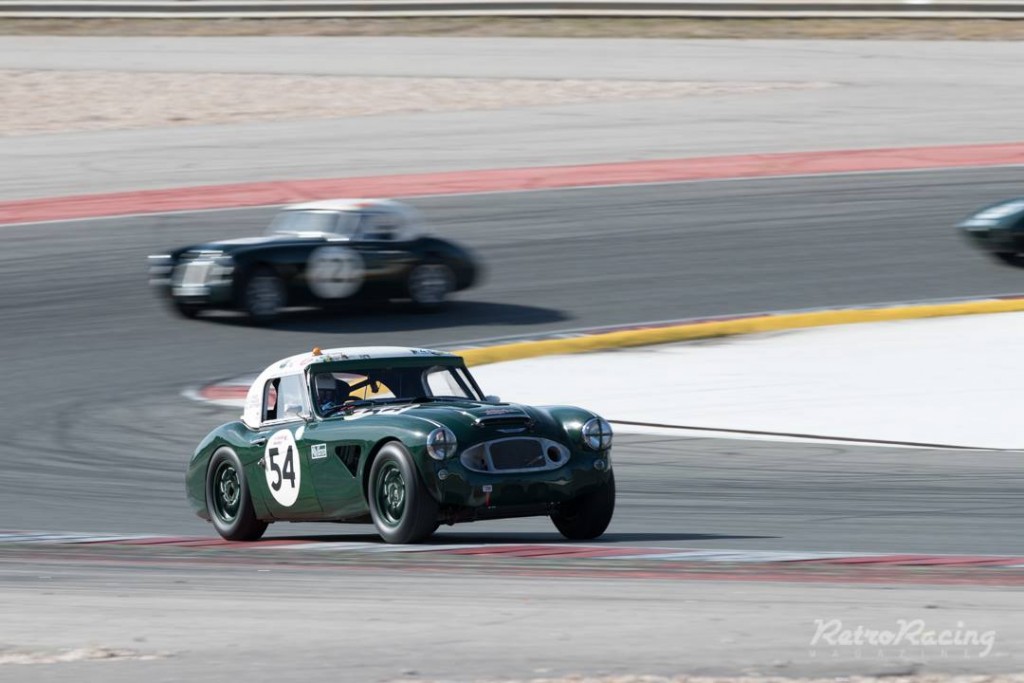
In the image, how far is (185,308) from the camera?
67.5 feet

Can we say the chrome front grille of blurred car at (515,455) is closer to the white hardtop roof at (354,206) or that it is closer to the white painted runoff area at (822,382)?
the white painted runoff area at (822,382)

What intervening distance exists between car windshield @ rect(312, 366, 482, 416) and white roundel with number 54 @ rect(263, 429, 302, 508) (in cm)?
28

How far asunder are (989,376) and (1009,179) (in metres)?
11.8

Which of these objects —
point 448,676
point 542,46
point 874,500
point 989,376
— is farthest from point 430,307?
point 542,46

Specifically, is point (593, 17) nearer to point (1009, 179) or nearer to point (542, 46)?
point (542, 46)

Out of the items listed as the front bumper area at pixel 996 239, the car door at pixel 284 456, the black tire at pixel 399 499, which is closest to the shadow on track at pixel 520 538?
the black tire at pixel 399 499

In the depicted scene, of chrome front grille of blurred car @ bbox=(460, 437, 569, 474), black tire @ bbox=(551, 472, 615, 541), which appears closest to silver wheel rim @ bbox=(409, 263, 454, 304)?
black tire @ bbox=(551, 472, 615, 541)

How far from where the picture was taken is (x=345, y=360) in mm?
10008

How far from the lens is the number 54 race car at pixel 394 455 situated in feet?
29.1

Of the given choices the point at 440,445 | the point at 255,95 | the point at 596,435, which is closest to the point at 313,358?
the point at 440,445

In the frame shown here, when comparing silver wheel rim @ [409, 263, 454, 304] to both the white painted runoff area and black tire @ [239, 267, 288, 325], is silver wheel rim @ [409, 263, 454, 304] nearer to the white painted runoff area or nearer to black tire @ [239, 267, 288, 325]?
black tire @ [239, 267, 288, 325]

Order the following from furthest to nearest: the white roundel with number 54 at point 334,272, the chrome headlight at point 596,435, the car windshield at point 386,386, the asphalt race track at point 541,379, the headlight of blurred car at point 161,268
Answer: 1. the white roundel with number 54 at point 334,272
2. the headlight of blurred car at point 161,268
3. the car windshield at point 386,386
4. the chrome headlight at point 596,435
5. the asphalt race track at point 541,379

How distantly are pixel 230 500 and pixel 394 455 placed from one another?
1746 millimetres

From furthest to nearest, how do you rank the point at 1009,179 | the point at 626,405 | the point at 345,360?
the point at 1009,179 < the point at 626,405 < the point at 345,360
